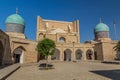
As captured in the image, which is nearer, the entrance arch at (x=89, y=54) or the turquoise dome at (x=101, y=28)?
the entrance arch at (x=89, y=54)

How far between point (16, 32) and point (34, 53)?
244 inches

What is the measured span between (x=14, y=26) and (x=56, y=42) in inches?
426

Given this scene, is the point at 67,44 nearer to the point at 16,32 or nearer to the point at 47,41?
the point at 16,32

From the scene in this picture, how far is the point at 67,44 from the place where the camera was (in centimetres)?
3241

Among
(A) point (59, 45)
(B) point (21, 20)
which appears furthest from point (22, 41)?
(A) point (59, 45)

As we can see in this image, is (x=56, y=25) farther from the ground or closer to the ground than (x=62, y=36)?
farther from the ground

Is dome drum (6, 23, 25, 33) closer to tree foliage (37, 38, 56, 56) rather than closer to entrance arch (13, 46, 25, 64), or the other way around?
entrance arch (13, 46, 25, 64)

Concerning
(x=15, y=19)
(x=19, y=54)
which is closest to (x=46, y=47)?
(x=19, y=54)

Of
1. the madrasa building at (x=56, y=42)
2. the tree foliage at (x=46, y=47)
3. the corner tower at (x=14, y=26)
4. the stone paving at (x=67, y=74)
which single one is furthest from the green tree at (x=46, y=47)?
the corner tower at (x=14, y=26)

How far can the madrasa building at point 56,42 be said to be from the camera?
21.3 meters

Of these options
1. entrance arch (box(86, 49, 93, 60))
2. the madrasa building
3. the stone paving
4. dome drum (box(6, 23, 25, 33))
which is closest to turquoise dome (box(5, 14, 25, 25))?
the madrasa building

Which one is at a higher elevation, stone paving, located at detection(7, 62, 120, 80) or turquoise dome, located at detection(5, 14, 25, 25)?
turquoise dome, located at detection(5, 14, 25, 25)

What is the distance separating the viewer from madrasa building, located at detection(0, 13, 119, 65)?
2134 centimetres

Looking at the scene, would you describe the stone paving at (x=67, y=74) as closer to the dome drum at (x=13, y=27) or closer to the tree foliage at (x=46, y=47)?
the tree foliage at (x=46, y=47)
